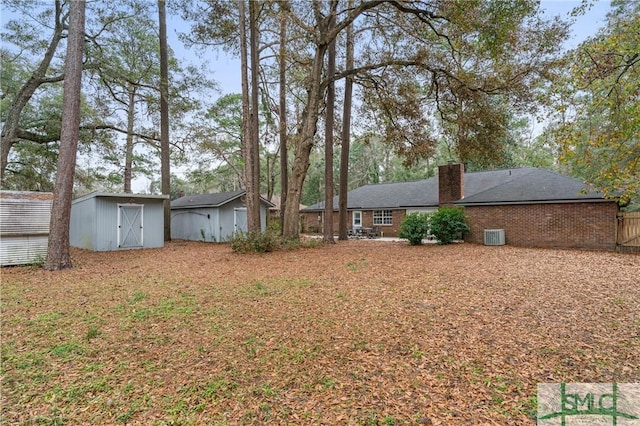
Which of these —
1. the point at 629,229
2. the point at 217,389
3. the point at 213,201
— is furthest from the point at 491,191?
the point at 217,389

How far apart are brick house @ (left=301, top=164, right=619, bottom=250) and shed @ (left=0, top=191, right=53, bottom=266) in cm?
1651

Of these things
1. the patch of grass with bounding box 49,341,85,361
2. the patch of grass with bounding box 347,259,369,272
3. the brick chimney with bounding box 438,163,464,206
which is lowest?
the patch of grass with bounding box 49,341,85,361

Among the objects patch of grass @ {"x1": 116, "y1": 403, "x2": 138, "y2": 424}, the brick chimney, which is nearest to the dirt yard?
patch of grass @ {"x1": 116, "y1": 403, "x2": 138, "y2": 424}

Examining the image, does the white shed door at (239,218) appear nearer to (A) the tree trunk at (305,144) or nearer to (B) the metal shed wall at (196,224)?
(B) the metal shed wall at (196,224)

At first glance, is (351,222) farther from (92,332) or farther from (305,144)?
(92,332)

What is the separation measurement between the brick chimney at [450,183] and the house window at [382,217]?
3.86 m

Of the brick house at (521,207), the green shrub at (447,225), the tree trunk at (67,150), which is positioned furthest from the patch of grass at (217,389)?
the green shrub at (447,225)

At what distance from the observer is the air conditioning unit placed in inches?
556

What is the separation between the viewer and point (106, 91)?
14977 mm

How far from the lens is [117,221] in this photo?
13430 millimetres

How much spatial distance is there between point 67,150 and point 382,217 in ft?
56.0

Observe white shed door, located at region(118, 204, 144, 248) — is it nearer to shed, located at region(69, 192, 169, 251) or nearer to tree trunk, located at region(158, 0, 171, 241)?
shed, located at region(69, 192, 169, 251)

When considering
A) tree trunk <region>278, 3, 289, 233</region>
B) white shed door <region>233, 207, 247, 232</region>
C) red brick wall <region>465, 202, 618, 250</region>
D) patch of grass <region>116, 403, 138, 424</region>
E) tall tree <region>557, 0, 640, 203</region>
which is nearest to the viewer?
patch of grass <region>116, 403, 138, 424</region>

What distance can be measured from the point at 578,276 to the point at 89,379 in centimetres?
887
